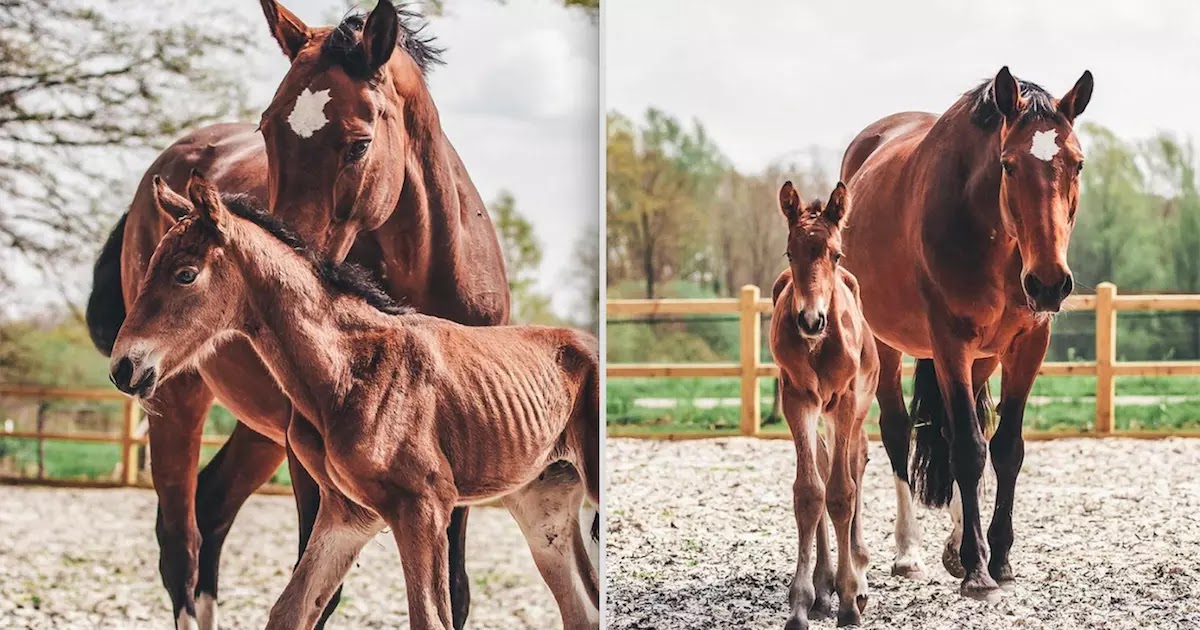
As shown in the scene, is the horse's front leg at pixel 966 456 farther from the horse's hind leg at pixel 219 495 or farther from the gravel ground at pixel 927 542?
the horse's hind leg at pixel 219 495

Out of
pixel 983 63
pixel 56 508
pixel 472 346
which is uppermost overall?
pixel 983 63

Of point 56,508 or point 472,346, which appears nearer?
point 472,346

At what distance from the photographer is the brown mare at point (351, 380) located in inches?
89.2

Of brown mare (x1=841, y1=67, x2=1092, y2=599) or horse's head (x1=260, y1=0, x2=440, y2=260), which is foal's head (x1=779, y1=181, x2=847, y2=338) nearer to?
brown mare (x1=841, y1=67, x2=1092, y2=599)

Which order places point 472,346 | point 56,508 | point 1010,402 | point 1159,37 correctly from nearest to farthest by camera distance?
point 472,346 < point 56,508 < point 1010,402 < point 1159,37

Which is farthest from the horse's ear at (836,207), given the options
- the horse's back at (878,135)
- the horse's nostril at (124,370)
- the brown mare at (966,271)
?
the horse's nostril at (124,370)

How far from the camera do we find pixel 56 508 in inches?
115

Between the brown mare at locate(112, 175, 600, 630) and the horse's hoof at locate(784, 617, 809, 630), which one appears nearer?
the brown mare at locate(112, 175, 600, 630)

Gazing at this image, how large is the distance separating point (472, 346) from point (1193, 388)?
2.16 meters

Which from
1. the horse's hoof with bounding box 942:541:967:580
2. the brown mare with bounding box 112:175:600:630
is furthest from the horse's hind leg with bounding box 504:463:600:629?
the horse's hoof with bounding box 942:541:967:580

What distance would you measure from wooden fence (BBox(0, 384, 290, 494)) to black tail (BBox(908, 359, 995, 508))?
1.66 m

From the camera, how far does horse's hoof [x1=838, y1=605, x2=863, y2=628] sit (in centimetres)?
307

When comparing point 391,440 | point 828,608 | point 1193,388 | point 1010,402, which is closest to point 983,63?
point 1010,402

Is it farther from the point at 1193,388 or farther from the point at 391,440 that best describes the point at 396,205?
the point at 1193,388
